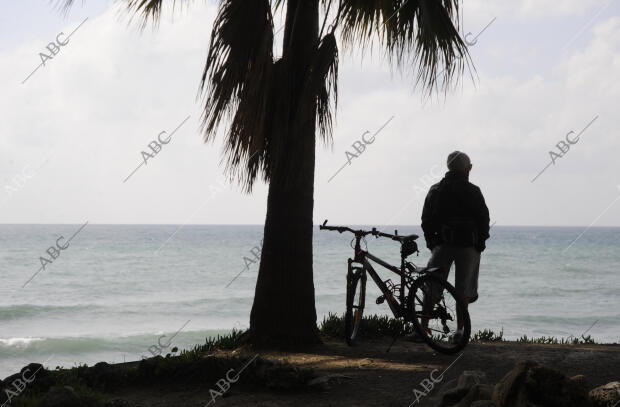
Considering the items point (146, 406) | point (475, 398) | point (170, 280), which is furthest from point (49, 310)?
point (475, 398)

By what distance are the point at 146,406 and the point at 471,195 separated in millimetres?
3939

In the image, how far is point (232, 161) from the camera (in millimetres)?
8117

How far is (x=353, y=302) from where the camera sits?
822 cm

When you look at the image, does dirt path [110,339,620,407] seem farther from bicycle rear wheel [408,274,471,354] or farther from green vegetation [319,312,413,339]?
green vegetation [319,312,413,339]

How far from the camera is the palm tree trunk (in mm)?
8273

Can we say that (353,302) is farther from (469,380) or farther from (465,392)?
(465,392)

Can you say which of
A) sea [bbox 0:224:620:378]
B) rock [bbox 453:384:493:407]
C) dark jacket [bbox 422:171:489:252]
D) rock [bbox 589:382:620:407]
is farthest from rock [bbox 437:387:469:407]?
sea [bbox 0:224:620:378]

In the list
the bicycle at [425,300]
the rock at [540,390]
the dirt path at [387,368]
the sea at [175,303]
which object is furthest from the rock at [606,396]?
the sea at [175,303]

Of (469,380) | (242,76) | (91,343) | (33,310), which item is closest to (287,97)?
(242,76)

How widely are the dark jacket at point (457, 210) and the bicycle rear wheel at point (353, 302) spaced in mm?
926

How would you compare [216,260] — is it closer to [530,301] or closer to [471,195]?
[530,301]

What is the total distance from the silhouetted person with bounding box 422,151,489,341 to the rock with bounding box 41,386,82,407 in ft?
12.7

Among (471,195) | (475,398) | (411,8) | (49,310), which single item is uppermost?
(411,8)

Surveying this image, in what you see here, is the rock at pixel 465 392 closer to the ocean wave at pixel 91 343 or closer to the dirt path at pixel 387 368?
the dirt path at pixel 387 368
